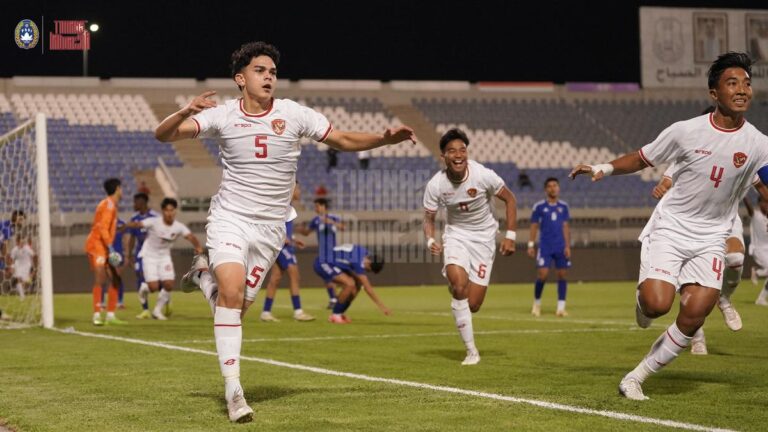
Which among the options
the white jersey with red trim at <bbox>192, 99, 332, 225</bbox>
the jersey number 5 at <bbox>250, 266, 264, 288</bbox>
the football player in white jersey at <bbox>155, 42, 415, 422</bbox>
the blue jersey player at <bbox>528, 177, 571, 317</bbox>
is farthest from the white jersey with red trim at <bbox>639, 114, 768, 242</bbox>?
the blue jersey player at <bbox>528, 177, 571, 317</bbox>

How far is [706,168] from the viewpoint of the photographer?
7555mm

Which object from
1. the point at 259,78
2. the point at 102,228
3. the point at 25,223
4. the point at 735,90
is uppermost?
the point at 259,78

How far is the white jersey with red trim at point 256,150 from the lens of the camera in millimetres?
7449

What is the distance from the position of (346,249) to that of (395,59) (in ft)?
103

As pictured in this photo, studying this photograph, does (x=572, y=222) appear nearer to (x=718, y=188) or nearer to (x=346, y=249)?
(x=346, y=249)

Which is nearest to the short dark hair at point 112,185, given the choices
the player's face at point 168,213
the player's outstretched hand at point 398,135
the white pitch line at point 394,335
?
the player's face at point 168,213

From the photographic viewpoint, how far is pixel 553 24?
47.5 meters

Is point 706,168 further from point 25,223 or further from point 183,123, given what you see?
point 25,223

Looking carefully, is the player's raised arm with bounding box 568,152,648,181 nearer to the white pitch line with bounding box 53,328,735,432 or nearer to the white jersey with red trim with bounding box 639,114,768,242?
the white jersey with red trim with bounding box 639,114,768,242

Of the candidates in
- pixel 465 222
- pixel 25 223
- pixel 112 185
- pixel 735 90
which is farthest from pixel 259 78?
pixel 25 223

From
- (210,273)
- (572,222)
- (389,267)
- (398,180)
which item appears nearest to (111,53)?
(398,180)

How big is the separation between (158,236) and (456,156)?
378 inches

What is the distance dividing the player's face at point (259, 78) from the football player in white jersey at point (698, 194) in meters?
2.16

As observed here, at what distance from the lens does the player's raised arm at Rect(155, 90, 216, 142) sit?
6957mm
